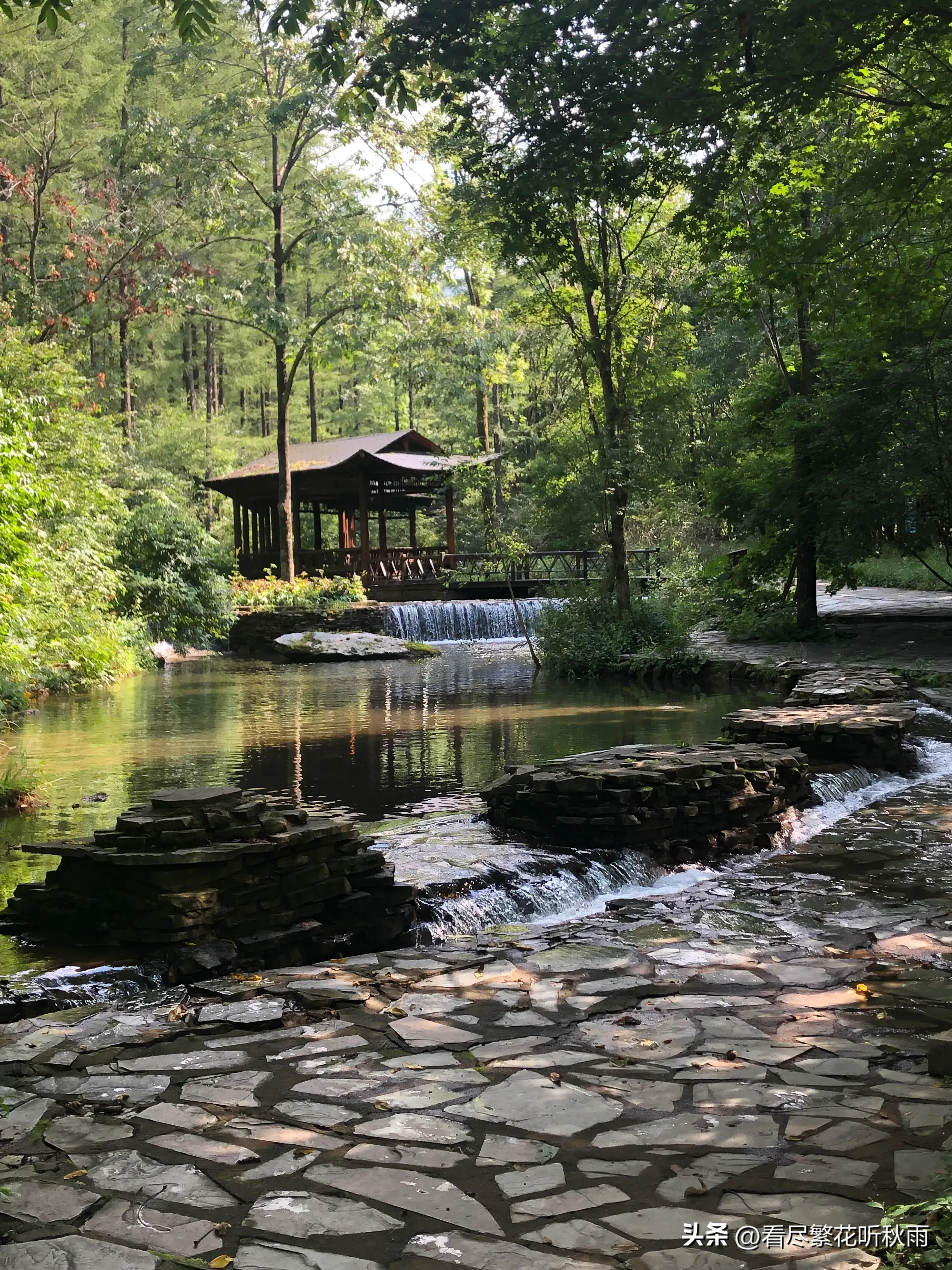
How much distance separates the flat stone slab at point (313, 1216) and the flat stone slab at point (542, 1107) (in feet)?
1.89

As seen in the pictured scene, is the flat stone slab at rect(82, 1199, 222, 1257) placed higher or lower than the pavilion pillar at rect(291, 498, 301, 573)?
lower

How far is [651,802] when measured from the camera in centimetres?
665

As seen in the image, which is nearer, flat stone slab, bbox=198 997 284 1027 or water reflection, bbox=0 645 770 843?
flat stone slab, bbox=198 997 284 1027

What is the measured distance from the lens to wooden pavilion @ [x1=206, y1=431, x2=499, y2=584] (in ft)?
92.1

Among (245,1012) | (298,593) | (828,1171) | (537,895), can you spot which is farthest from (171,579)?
(828,1171)

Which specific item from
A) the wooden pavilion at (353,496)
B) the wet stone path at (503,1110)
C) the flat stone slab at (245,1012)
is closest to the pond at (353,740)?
the flat stone slab at (245,1012)

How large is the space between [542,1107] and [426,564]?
26.4 meters

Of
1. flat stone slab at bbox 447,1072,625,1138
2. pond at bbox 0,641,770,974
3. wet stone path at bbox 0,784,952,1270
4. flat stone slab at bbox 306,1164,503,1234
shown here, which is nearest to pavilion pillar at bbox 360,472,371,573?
pond at bbox 0,641,770,974

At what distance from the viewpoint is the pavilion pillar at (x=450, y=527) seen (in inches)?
1139

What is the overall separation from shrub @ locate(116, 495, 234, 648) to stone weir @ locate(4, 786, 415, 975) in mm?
15885

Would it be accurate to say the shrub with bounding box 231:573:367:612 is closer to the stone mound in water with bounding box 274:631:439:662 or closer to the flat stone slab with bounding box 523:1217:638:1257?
the stone mound in water with bounding box 274:631:439:662

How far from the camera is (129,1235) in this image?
7.86ft

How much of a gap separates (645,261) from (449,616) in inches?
357

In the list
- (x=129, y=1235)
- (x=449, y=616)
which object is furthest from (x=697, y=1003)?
(x=449, y=616)
